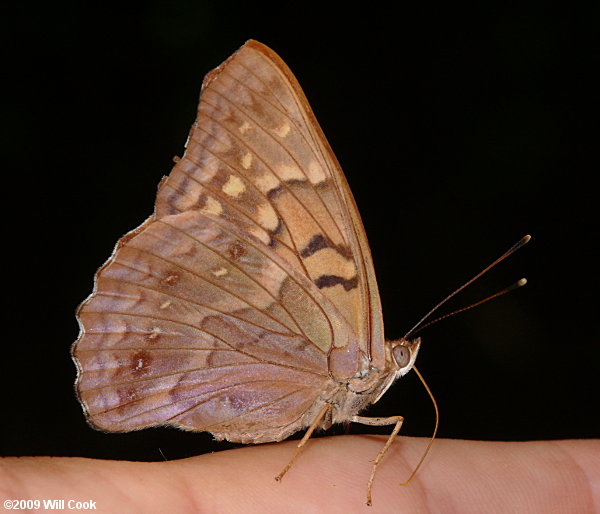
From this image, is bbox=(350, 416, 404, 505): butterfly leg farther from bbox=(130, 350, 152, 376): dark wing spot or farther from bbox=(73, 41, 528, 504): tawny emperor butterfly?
bbox=(130, 350, 152, 376): dark wing spot

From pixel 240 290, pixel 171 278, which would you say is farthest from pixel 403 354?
pixel 171 278

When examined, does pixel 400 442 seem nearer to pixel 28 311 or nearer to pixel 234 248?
pixel 234 248

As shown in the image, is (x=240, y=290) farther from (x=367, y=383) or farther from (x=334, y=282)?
(x=367, y=383)

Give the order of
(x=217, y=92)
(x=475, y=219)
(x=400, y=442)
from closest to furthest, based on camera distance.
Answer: (x=217, y=92) < (x=400, y=442) < (x=475, y=219)

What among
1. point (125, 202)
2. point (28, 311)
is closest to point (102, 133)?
point (125, 202)

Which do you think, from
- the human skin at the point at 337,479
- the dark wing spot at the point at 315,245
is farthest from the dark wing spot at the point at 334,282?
the human skin at the point at 337,479

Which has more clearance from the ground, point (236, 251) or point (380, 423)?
point (236, 251)

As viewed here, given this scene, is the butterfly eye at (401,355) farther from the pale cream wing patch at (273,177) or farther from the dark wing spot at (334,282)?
the dark wing spot at (334,282)
